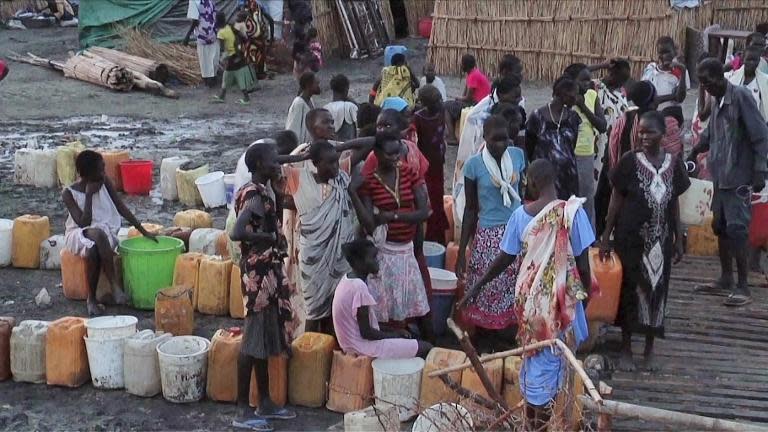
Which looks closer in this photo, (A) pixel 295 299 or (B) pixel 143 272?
(A) pixel 295 299

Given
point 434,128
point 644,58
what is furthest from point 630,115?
point 644,58

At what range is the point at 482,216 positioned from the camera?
6.27 metres

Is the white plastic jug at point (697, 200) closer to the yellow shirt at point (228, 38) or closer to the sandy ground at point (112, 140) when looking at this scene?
the sandy ground at point (112, 140)

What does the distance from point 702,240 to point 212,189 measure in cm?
442

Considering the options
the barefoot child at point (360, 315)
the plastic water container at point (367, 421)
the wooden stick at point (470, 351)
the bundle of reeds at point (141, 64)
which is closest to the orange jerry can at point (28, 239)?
the barefoot child at point (360, 315)

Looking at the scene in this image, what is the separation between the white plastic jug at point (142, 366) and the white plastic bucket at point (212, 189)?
3.78 metres

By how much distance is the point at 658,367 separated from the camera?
6043 millimetres

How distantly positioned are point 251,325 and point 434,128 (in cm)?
255

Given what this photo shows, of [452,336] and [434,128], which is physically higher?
[434,128]

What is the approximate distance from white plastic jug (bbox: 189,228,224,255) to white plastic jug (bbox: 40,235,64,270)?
1.06 meters

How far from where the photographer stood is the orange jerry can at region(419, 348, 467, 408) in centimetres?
540

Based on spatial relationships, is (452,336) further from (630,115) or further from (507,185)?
(630,115)

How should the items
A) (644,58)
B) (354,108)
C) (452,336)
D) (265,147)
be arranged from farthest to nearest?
(644,58) → (354,108) → (452,336) → (265,147)

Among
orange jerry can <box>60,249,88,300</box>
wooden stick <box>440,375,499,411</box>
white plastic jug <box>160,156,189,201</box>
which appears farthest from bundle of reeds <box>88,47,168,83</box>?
wooden stick <box>440,375,499,411</box>
